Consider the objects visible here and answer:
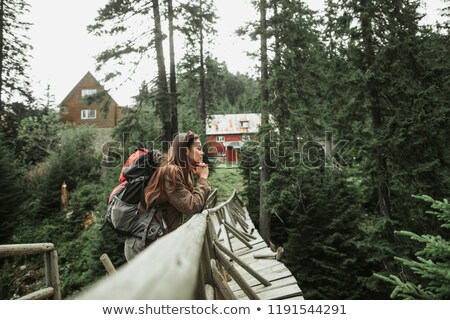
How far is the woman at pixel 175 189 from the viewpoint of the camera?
276 cm

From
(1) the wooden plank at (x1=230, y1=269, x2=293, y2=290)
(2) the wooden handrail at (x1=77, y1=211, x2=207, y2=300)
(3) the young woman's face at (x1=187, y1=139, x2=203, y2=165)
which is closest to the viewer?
(2) the wooden handrail at (x1=77, y1=211, x2=207, y2=300)

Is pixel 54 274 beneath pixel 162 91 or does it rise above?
beneath

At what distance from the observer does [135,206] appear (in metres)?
2.83

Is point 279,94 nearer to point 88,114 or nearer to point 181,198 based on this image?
point 181,198

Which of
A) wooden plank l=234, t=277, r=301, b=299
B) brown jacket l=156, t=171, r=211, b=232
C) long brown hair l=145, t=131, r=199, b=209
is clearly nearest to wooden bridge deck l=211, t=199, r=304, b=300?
wooden plank l=234, t=277, r=301, b=299

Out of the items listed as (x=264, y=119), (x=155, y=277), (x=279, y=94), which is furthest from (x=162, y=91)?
(x=155, y=277)

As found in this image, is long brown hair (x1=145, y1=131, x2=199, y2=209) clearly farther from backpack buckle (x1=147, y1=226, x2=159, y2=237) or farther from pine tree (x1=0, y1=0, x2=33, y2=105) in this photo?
pine tree (x1=0, y1=0, x2=33, y2=105)

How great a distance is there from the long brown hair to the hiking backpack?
0.27 feet

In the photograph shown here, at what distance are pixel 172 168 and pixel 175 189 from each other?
175 millimetres

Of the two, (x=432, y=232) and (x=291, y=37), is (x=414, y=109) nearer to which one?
(x=432, y=232)

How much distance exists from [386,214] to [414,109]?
10.3 ft

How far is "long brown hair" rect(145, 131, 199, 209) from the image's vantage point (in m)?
2.76
